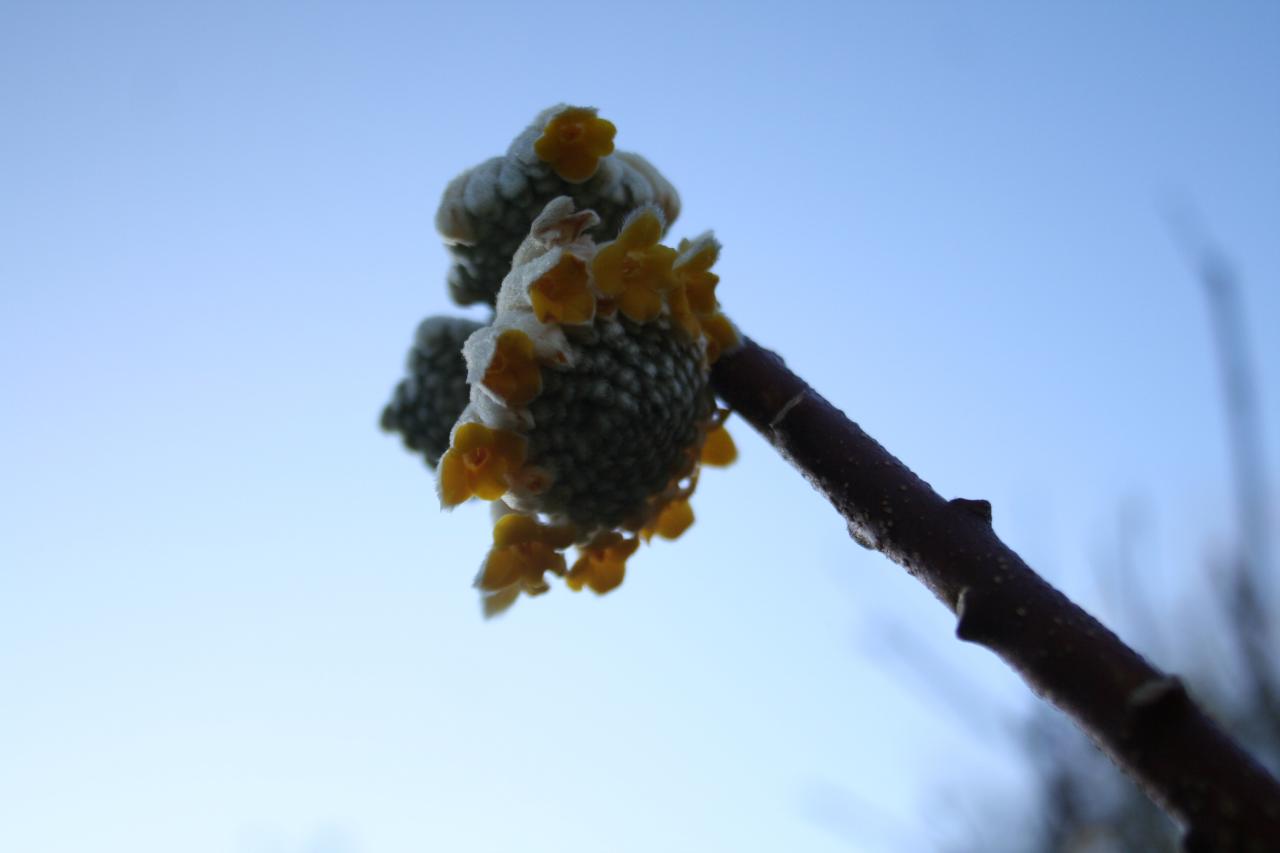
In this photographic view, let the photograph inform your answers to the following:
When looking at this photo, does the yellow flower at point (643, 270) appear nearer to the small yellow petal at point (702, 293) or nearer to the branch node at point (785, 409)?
the small yellow petal at point (702, 293)

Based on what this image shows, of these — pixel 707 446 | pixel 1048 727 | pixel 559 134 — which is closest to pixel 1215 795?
pixel 707 446

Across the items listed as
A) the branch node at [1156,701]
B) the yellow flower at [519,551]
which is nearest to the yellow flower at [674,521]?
the yellow flower at [519,551]

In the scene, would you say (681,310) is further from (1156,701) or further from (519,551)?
(1156,701)

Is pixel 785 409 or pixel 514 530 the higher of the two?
pixel 785 409

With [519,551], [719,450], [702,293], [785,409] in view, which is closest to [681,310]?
[702,293]

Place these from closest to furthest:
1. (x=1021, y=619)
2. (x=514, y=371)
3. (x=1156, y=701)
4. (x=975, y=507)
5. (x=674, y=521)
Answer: (x=1156, y=701) → (x=1021, y=619) → (x=975, y=507) → (x=514, y=371) → (x=674, y=521)

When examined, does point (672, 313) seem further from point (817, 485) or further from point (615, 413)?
point (817, 485)

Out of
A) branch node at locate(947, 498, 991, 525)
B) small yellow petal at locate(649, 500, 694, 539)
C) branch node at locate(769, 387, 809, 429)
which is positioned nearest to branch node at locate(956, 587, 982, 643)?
branch node at locate(947, 498, 991, 525)
